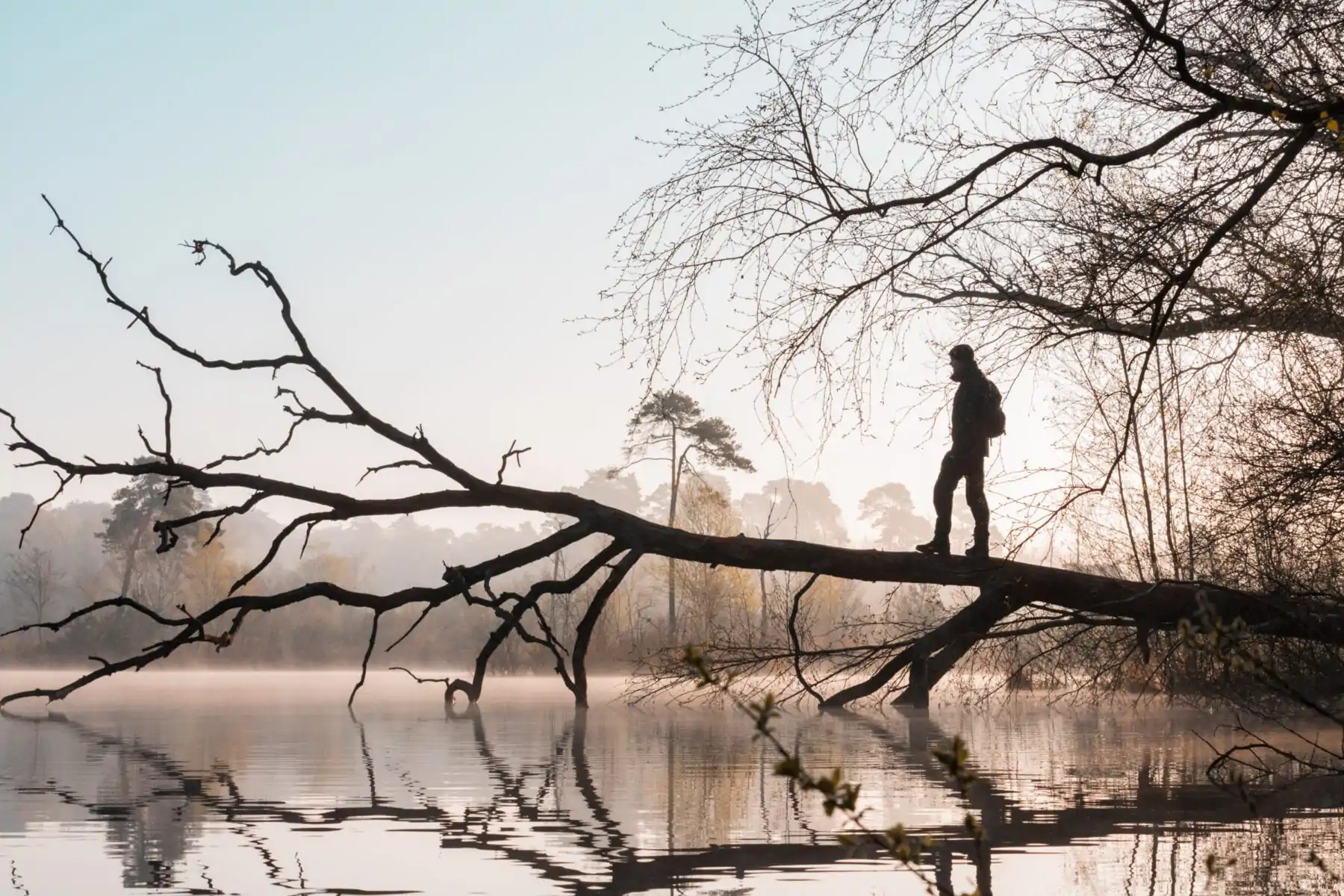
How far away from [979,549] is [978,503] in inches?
20.2

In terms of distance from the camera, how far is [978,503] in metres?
12.1

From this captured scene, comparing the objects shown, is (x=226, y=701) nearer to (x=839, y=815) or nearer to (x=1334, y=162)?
(x=839, y=815)

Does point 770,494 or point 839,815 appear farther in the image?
point 770,494

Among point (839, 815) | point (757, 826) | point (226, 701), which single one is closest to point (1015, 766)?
point (839, 815)

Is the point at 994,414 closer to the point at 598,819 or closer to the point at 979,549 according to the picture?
the point at 979,549

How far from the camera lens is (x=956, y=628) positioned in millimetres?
11930

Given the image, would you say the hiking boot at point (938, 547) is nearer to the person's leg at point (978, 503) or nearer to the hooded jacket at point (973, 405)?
the person's leg at point (978, 503)

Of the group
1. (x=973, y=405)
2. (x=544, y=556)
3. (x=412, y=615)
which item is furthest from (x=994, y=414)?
(x=412, y=615)

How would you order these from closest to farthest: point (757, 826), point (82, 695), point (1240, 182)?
point (1240, 182) → point (757, 826) → point (82, 695)

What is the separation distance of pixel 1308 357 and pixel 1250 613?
287 centimetres

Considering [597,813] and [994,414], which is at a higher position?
[994,414]

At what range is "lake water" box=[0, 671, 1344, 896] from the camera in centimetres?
781

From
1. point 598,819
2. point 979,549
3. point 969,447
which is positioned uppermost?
point 969,447

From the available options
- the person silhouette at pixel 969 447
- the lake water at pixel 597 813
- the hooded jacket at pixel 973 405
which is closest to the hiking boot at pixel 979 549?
the person silhouette at pixel 969 447
